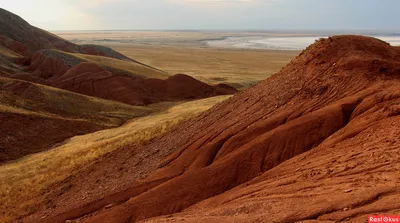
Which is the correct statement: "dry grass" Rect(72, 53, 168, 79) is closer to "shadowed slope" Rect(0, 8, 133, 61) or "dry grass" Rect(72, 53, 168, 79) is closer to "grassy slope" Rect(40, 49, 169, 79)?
"grassy slope" Rect(40, 49, 169, 79)

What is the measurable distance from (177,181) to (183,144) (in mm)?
4203

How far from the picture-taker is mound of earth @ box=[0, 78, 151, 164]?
32906 millimetres

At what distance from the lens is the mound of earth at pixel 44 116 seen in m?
32.9

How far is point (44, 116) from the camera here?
3781cm

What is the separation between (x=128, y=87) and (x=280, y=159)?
145ft

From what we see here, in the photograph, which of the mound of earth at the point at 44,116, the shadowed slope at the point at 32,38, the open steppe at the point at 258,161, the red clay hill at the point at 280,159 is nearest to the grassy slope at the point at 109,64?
the shadowed slope at the point at 32,38

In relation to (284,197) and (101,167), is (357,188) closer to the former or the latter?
(284,197)

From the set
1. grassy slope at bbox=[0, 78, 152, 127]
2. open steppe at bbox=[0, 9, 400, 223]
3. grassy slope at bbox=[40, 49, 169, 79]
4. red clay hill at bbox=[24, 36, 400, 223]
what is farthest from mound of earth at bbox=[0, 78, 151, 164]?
grassy slope at bbox=[40, 49, 169, 79]

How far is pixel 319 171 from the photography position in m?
11.3

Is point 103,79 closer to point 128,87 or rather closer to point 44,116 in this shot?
point 128,87

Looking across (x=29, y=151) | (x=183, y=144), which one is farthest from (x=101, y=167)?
(x=29, y=151)

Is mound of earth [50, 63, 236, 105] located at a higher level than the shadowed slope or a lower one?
lower

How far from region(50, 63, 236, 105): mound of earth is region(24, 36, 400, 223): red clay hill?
32.6 metres

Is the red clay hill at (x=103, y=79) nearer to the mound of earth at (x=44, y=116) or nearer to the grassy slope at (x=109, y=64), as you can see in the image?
the grassy slope at (x=109, y=64)
